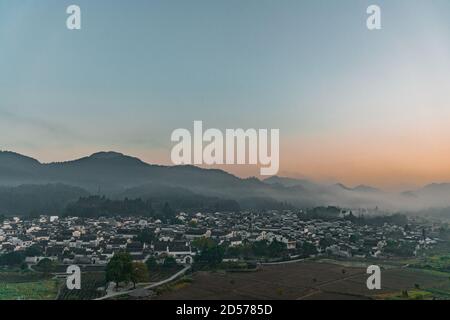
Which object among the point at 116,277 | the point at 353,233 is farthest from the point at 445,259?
the point at 116,277

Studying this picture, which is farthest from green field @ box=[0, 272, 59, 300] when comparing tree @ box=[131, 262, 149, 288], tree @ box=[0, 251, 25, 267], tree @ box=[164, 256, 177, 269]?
tree @ box=[164, 256, 177, 269]

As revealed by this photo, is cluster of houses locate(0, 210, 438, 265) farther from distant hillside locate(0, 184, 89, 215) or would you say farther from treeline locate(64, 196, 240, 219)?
distant hillside locate(0, 184, 89, 215)

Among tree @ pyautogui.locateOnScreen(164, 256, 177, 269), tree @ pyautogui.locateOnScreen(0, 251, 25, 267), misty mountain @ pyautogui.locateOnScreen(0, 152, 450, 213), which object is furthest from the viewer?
misty mountain @ pyautogui.locateOnScreen(0, 152, 450, 213)

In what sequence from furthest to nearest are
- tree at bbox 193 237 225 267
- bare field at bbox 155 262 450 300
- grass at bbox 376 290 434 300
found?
tree at bbox 193 237 225 267 → grass at bbox 376 290 434 300 → bare field at bbox 155 262 450 300

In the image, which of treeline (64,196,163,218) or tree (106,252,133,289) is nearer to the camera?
tree (106,252,133,289)

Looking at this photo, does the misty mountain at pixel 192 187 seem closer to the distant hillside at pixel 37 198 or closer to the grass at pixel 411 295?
the distant hillside at pixel 37 198

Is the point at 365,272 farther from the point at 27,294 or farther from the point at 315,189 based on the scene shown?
the point at 27,294

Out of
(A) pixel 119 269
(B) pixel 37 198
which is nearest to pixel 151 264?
(A) pixel 119 269

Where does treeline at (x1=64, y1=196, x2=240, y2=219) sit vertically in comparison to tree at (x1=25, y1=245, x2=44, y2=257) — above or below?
above
